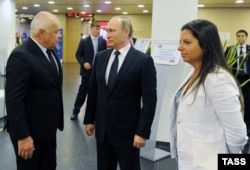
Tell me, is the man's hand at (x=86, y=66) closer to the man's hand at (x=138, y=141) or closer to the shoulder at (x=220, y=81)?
the man's hand at (x=138, y=141)

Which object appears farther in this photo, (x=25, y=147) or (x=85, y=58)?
(x=85, y=58)

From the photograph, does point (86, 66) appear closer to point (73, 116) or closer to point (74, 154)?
point (73, 116)

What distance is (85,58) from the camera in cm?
534

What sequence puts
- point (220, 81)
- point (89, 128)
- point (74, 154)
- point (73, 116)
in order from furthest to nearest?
point (73, 116) < point (74, 154) < point (89, 128) < point (220, 81)

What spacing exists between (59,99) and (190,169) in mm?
1026

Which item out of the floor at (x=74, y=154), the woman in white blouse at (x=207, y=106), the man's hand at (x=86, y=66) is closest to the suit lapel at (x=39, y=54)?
the woman in white blouse at (x=207, y=106)

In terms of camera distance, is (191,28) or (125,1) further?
(125,1)

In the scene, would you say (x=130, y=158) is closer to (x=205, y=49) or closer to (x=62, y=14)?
(x=205, y=49)

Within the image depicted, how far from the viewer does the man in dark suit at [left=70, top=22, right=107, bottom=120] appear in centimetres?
522

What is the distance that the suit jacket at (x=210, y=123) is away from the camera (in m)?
1.32

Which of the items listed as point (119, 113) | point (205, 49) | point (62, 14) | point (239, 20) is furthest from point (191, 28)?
point (62, 14)

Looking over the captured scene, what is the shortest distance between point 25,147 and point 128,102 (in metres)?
0.72

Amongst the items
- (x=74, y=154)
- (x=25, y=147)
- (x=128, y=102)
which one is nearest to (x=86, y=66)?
(x=74, y=154)

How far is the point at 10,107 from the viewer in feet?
5.96
